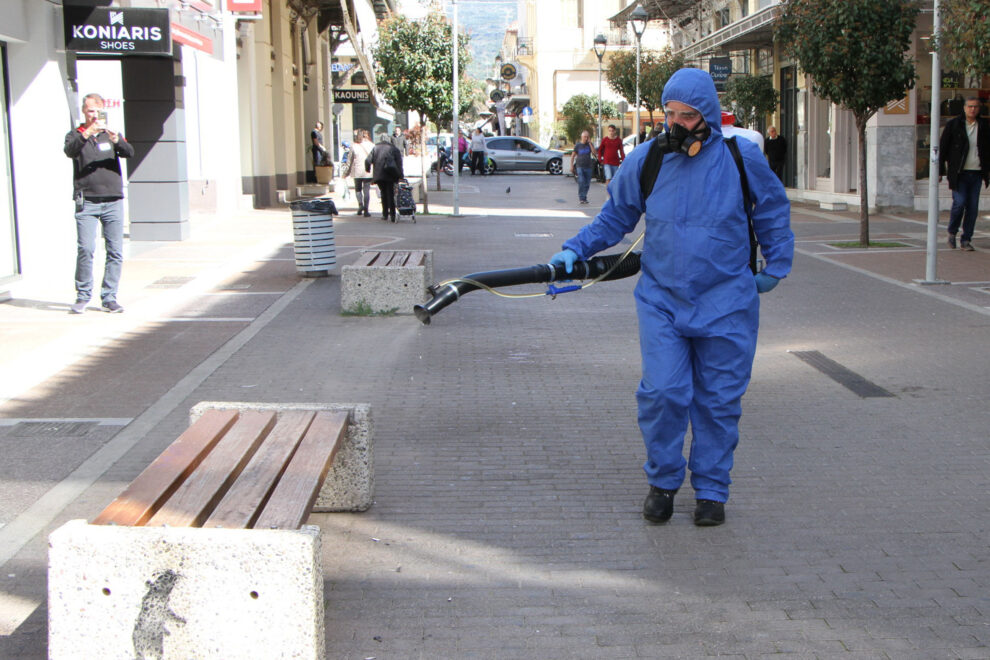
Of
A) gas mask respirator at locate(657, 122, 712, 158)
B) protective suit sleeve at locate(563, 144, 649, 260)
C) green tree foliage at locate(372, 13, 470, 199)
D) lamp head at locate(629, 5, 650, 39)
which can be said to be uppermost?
lamp head at locate(629, 5, 650, 39)

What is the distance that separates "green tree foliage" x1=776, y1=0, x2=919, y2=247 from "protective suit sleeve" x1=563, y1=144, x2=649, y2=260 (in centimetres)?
1119

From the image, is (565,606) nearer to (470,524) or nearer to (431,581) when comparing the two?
(431,581)

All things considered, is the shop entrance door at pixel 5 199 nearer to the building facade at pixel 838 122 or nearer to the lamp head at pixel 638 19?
the building facade at pixel 838 122

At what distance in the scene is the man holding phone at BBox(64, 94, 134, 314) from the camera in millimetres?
10391

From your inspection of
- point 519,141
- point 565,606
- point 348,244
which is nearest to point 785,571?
point 565,606

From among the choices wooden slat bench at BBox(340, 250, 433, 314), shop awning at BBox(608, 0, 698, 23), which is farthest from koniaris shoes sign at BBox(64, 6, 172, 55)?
A: shop awning at BBox(608, 0, 698, 23)

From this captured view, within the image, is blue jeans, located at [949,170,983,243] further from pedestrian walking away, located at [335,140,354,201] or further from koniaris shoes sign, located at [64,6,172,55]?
pedestrian walking away, located at [335,140,354,201]

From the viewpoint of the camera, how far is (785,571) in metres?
4.41

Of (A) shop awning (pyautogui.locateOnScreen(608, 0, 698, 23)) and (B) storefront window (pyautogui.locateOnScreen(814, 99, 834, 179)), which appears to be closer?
(B) storefront window (pyautogui.locateOnScreen(814, 99, 834, 179))

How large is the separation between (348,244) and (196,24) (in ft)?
12.8

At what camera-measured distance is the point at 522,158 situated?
48.3m

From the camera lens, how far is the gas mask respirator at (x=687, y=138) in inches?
183

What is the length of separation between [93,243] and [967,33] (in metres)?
9.29

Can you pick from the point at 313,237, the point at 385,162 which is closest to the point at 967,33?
the point at 313,237
